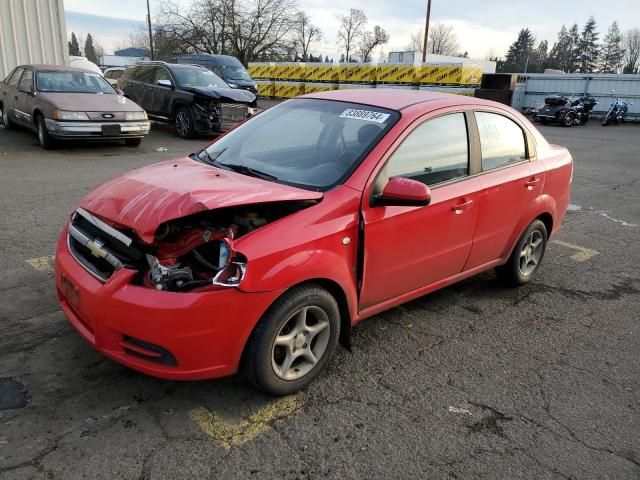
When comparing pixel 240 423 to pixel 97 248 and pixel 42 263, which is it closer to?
pixel 97 248

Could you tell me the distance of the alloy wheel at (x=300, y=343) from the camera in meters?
2.85

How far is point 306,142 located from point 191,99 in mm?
9737

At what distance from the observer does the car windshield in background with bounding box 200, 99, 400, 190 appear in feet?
10.6

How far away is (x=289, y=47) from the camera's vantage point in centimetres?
4519

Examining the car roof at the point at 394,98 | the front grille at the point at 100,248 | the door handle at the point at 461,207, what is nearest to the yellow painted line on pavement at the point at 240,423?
the front grille at the point at 100,248

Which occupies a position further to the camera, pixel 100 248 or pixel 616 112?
pixel 616 112

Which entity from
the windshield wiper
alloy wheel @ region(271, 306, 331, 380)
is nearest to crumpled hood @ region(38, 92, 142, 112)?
the windshield wiper

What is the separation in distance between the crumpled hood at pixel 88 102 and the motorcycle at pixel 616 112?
64.3 ft

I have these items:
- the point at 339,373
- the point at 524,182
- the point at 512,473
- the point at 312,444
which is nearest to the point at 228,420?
the point at 312,444

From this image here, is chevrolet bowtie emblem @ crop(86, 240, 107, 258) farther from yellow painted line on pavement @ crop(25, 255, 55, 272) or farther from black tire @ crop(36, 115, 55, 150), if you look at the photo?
black tire @ crop(36, 115, 55, 150)

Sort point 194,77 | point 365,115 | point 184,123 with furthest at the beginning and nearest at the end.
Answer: point 194,77
point 184,123
point 365,115

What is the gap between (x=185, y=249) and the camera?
2.81 meters

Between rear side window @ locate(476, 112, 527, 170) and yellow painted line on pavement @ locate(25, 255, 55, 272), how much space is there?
3.73 meters

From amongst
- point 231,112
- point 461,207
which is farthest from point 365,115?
point 231,112
